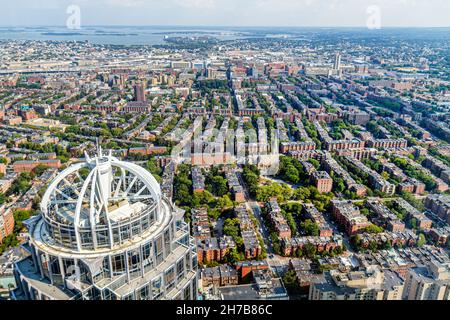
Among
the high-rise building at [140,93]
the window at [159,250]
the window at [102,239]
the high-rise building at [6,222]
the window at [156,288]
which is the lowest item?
the high-rise building at [6,222]

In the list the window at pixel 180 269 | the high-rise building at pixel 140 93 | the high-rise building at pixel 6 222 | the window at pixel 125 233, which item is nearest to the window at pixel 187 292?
the window at pixel 180 269

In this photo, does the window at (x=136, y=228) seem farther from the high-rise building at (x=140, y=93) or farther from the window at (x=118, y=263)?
the high-rise building at (x=140, y=93)

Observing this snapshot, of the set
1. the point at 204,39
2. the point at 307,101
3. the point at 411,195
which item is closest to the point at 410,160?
the point at 411,195

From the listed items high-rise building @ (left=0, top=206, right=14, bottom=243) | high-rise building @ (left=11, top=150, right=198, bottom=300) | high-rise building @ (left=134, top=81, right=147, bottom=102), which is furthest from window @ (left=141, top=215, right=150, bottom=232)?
high-rise building @ (left=134, top=81, right=147, bottom=102)

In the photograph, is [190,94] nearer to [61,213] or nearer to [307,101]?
[307,101]

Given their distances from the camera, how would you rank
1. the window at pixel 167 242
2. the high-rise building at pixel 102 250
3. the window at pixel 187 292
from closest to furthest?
the high-rise building at pixel 102 250
the window at pixel 167 242
the window at pixel 187 292

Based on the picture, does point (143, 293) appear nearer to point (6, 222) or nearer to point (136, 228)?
point (136, 228)

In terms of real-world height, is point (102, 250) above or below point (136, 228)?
below

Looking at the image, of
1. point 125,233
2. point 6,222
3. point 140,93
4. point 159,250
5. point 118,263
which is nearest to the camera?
point 118,263

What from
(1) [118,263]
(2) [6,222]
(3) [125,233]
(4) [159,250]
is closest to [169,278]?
(4) [159,250]
